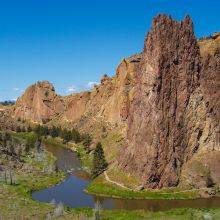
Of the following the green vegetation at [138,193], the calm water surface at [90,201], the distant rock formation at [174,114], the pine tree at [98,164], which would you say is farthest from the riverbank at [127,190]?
the pine tree at [98,164]

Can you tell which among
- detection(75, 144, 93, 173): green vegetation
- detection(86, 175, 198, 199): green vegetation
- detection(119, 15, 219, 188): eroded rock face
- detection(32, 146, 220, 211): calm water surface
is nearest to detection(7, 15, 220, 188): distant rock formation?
detection(119, 15, 219, 188): eroded rock face

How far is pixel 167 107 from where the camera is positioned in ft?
393

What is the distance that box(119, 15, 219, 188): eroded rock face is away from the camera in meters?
116

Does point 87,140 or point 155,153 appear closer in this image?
point 155,153

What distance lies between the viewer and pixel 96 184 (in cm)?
11850

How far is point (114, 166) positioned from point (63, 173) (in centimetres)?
2098

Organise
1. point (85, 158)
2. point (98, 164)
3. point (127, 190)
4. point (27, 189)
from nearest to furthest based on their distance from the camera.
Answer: point (127, 190) < point (27, 189) < point (98, 164) < point (85, 158)

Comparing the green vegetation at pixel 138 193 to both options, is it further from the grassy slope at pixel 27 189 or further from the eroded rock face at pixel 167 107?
the grassy slope at pixel 27 189

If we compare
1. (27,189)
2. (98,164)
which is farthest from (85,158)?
(27,189)

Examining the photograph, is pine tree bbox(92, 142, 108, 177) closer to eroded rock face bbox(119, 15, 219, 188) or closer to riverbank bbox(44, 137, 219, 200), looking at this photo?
riverbank bbox(44, 137, 219, 200)

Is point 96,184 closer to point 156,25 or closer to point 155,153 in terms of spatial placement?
point 155,153

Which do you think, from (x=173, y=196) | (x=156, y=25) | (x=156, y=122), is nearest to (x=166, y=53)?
(x=156, y=25)

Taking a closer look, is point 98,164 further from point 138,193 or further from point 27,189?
point 138,193

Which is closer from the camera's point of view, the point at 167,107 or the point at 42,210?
the point at 42,210
